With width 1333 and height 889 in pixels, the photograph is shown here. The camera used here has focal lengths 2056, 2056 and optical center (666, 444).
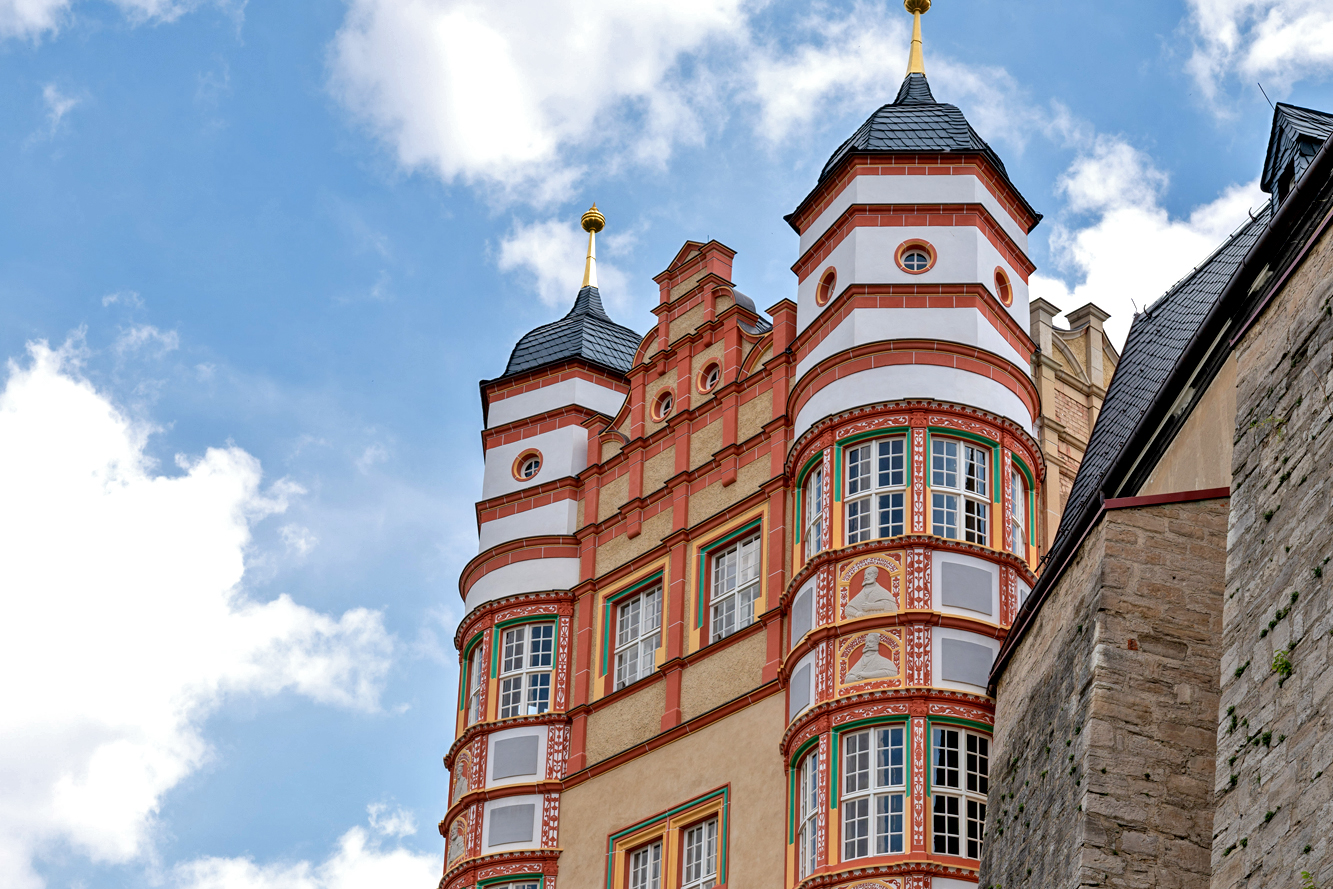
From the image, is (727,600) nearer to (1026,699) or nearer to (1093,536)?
(1026,699)

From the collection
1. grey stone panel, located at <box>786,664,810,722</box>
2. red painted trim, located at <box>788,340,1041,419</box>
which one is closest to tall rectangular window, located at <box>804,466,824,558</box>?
red painted trim, located at <box>788,340,1041,419</box>

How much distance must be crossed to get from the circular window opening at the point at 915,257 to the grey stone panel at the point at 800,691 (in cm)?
648

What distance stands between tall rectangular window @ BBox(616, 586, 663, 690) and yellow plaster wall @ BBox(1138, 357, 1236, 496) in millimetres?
10546

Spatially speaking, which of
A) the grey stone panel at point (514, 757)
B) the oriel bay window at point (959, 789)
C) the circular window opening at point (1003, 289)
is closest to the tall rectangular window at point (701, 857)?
the grey stone panel at point (514, 757)

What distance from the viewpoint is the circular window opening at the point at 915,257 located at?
3123 centimetres

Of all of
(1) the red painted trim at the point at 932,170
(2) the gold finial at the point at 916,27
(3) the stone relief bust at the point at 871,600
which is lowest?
(3) the stone relief bust at the point at 871,600

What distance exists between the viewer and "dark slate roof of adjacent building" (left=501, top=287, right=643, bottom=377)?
38.1 metres

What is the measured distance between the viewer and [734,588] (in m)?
31.8

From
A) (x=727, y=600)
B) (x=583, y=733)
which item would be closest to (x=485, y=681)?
(x=583, y=733)

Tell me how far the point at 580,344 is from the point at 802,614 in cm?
1024

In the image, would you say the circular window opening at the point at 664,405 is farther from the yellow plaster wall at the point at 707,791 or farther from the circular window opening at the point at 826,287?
the yellow plaster wall at the point at 707,791

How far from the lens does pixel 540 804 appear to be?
3297 cm

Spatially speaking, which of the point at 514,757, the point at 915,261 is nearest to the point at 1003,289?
the point at 915,261

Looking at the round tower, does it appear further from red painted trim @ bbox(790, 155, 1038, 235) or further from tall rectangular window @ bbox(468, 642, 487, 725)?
tall rectangular window @ bbox(468, 642, 487, 725)
